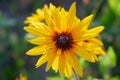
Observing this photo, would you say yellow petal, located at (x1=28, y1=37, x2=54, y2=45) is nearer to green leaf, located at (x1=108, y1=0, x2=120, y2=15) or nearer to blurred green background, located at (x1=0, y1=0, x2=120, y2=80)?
blurred green background, located at (x1=0, y1=0, x2=120, y2=80)

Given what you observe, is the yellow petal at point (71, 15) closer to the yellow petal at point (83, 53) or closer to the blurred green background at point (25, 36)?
the yellow petal at point (83, 53)

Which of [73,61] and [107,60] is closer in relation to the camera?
[73,61]

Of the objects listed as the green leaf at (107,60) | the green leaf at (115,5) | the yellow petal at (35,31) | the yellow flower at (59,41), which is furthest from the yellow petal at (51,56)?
the green leaf at (115,5)

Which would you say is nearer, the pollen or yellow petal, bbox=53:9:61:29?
yellow petal, bbox=53:9:61:29

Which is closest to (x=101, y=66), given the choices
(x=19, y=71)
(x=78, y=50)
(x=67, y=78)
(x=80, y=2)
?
(x=67, y=78)

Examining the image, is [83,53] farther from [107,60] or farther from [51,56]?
[107,60]

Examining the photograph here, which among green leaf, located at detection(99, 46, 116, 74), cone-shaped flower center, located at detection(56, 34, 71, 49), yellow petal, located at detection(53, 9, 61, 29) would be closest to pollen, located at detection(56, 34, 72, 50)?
cone-shaped flower center, located at detection(56, 34, 71, 49)

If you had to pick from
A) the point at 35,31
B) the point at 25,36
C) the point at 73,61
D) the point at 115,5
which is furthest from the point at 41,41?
the point at 115,5
